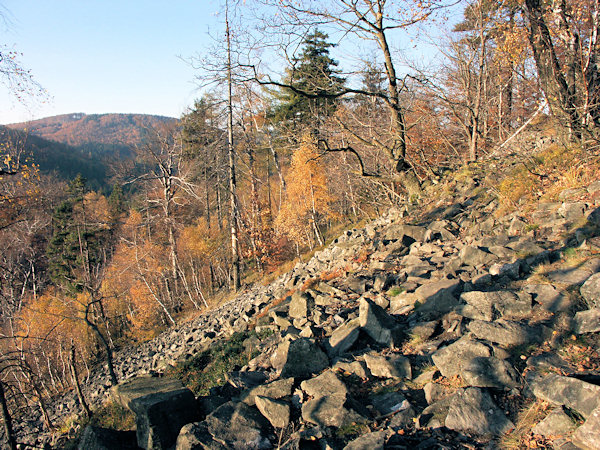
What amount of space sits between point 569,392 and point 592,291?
164 centimetres

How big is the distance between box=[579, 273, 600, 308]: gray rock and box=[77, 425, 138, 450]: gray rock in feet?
18.2

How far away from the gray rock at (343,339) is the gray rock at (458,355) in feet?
4.71

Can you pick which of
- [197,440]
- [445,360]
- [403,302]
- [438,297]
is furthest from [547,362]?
[197,440]

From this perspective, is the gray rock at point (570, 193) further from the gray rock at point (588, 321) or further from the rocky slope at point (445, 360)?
the gray rock at point (588, 321)

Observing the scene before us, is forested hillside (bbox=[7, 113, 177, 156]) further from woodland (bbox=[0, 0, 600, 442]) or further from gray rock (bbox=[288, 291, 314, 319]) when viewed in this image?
gray rock (bbox=[288, 291, 314, 319])

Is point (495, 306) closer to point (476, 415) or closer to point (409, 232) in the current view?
point (476, 415)

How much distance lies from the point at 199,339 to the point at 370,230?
6.52 m

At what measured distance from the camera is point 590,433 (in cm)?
247

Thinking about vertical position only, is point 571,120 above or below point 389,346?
above

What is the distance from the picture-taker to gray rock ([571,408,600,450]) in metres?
2.44

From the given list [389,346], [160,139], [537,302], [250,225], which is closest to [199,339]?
[389,346]

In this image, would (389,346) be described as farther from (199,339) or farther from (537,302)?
(199,339)

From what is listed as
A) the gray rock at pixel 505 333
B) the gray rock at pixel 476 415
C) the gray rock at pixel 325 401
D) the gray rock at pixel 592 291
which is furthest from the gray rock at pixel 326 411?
the gray rock at pixel 592 291

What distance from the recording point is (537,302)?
4520mm
